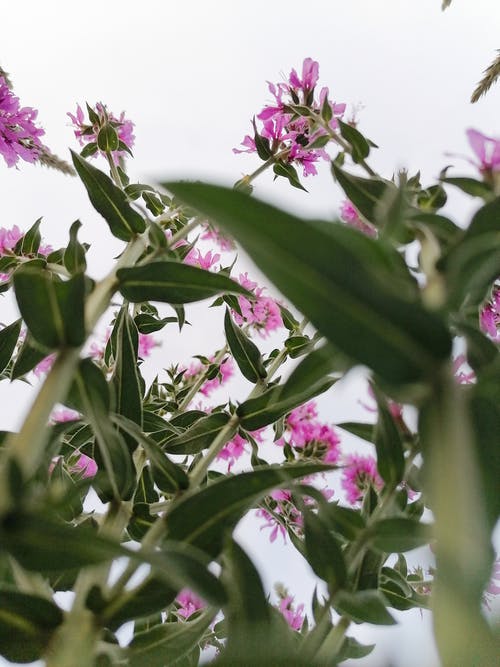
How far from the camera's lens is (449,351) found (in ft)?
0.64

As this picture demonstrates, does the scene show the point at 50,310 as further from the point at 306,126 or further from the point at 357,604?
the point at 306,126

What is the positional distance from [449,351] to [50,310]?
0.23m

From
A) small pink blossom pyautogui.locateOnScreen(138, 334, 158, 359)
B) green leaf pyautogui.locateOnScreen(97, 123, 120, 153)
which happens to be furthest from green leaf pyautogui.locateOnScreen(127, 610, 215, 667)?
small pink blossom pyautogui.locateOnScreen(138, 334, 158, 359)

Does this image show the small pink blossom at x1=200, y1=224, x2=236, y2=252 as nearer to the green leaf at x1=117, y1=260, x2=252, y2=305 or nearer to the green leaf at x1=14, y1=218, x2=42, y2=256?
the green leaf at x1=14, y1=218, x2=42, y2=256

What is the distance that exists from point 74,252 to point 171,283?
11cm

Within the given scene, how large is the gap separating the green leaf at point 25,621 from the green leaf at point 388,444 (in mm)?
180

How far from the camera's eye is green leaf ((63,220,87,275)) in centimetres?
46

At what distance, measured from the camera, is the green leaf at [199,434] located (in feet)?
1.86

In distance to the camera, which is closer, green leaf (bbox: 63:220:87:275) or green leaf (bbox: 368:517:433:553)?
green leaf (bbox: 368:517:433:553)

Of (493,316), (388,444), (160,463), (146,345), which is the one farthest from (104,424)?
(146,345)

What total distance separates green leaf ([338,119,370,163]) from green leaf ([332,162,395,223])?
119 mm

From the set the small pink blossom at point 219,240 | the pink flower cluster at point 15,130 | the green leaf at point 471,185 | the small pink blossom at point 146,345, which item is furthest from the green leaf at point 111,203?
the small pink blossom at point 146,345

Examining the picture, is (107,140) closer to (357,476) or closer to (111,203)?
(111,203)

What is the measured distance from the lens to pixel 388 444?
0.31m
